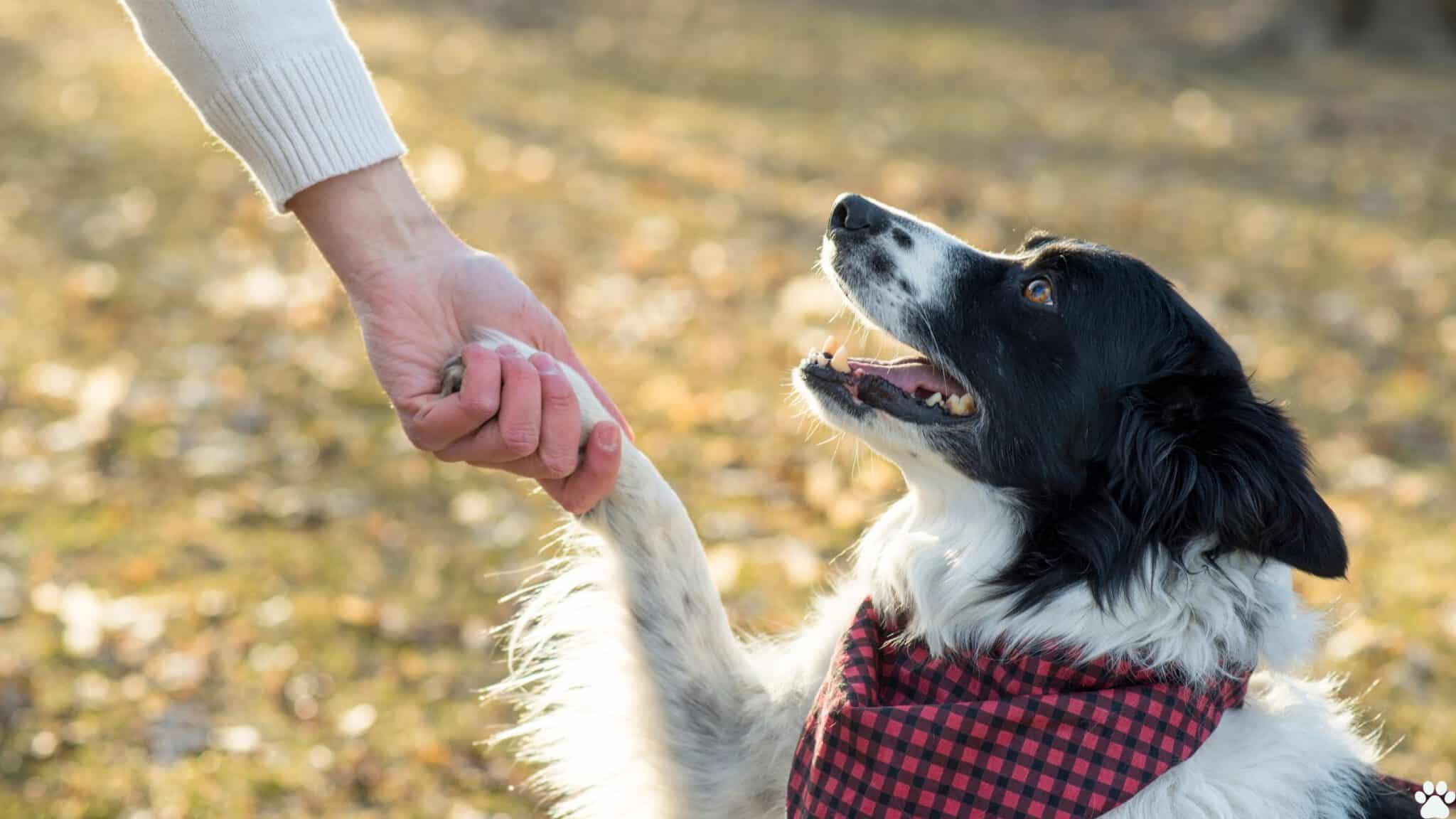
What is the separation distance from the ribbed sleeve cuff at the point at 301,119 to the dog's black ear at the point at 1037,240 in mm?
1625

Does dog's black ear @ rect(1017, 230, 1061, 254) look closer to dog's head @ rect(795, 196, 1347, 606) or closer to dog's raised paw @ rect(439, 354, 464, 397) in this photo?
dog's head @ rect(795, 196, 1347, 606)

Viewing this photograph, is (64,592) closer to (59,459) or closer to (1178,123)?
(59,459)

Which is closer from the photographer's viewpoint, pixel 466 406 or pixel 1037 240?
pixel 466 406

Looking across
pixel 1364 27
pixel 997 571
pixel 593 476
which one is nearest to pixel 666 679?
pixel 593 476

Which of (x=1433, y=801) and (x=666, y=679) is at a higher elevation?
(x=1433, y=801)

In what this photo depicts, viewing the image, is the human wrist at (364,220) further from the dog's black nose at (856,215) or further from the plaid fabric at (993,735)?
the plaid fabric at (993,735)

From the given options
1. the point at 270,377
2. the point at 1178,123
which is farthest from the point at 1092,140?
the point at 270,377

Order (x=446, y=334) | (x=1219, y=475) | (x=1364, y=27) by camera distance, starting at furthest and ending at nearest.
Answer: (x=1364, y=27), (x=446, y=334), (x=1219, y=475)

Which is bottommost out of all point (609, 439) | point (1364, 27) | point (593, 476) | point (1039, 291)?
point (1364, 27)

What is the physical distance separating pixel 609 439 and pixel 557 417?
0.15m

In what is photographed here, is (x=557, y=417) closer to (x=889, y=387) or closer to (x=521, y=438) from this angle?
(x=521, y=438)

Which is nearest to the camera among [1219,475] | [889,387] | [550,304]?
[1219,475]

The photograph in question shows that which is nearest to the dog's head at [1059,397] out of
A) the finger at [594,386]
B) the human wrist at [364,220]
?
the finger at [594,386]

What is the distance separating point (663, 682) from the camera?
3207 millimetres
